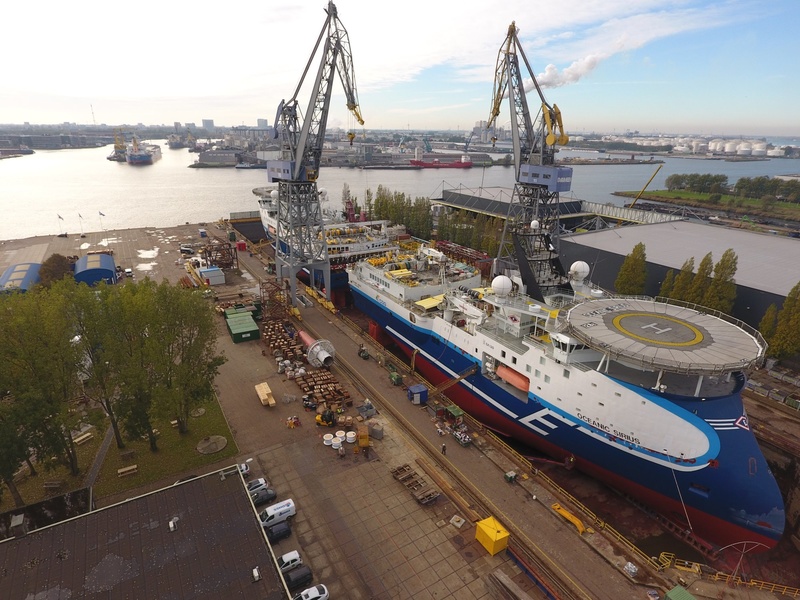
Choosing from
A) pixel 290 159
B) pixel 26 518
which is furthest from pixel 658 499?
pixel 290 159

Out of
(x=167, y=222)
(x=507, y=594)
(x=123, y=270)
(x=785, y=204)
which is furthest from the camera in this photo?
(x=785, y=204)

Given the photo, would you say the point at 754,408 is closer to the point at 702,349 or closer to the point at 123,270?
the point at 702,349

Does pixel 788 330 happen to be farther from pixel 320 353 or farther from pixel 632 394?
pixel 320 353

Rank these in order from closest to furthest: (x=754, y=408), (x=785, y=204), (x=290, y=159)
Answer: (x=754, y=408) → (x=290, y=159) → (x=785, y=204)

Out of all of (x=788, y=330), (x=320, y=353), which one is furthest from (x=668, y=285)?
(x=320, y=353)

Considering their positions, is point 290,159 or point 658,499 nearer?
point 658,499
